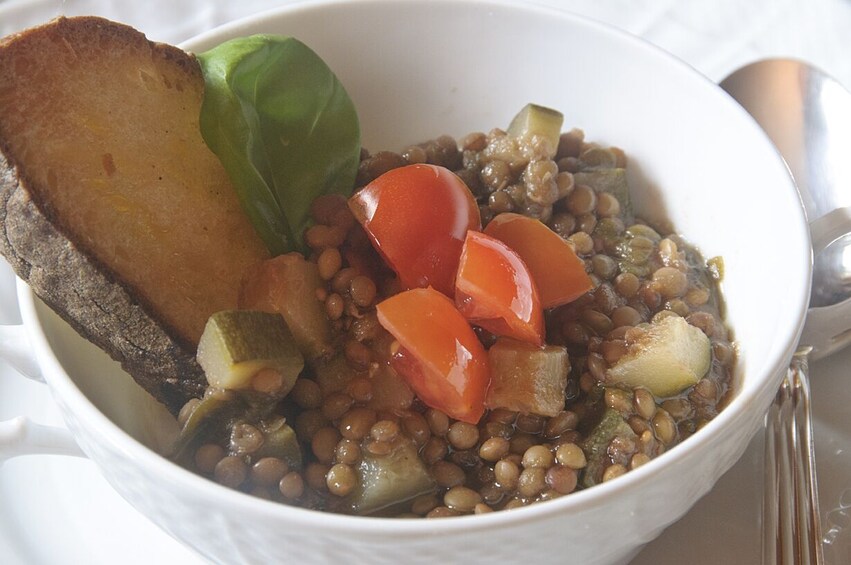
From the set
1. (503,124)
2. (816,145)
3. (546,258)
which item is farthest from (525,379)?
(816,145)

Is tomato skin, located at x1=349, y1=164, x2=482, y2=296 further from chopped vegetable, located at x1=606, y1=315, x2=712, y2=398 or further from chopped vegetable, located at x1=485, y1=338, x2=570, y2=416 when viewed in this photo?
chopped vegetable, located at x1=606, y1=315, x2=712, y2=398

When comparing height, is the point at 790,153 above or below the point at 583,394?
above

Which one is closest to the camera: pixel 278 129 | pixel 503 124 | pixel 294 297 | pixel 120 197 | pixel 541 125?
pixel 120 197

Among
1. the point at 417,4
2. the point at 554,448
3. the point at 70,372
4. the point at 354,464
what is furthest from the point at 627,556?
the point at 417,4

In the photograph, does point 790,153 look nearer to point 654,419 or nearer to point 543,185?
point 543,185

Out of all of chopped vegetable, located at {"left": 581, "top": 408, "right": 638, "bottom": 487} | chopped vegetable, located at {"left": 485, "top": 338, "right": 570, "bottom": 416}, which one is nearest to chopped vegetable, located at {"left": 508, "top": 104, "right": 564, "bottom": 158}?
chopped vegetable, located at {"left": 485, "top": 338, "right": 570, "bottom": 416}

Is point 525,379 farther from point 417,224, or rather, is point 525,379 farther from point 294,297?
point 294,297
